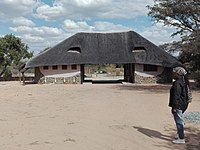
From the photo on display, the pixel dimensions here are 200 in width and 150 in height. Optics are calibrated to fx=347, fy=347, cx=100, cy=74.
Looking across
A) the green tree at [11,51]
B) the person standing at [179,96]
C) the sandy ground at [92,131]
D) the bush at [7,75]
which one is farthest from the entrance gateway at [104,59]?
the person standing at [179,96]

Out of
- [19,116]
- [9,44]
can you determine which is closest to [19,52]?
[9,44]

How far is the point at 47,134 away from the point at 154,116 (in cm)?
502

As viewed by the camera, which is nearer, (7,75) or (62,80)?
(62,80)

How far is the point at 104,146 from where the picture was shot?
7688mm

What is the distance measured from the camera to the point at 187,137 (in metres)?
9.02

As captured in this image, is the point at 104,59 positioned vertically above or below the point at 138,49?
below

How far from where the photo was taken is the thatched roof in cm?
3712

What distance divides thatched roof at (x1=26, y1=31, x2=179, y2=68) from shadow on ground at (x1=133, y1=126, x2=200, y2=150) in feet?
86.6

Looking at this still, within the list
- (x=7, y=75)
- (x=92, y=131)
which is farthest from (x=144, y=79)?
(x=92, y=131)

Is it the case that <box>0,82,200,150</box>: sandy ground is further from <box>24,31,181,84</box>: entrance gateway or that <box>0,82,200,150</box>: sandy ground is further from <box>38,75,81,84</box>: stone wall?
<box>38,75,81,84</box>: stone wall

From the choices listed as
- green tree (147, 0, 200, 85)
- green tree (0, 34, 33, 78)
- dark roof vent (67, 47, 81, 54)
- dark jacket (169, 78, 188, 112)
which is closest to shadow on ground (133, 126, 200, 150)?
dark jacket (169, 78, 188, 112)

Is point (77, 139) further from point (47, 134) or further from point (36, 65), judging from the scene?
point (36, 65)

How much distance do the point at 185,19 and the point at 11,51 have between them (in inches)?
1088

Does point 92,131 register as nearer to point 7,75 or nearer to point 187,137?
point 187,137
